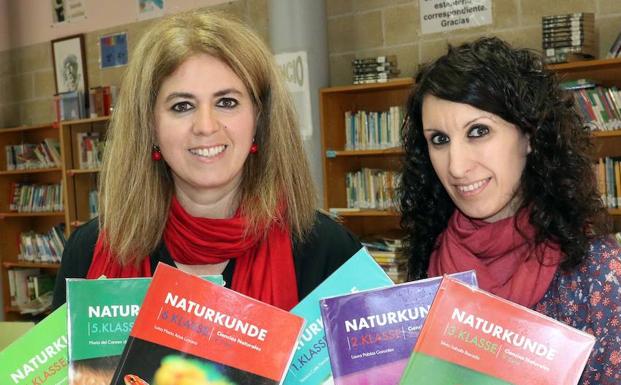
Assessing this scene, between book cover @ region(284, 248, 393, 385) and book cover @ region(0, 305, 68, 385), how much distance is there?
34 centimetres

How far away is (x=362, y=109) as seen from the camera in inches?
185

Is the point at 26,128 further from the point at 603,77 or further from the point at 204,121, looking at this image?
the point at 204,121

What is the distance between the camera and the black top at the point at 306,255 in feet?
5.03

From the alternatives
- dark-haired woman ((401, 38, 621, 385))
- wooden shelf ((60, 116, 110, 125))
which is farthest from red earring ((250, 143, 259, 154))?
wooden shelf ((60, 116, 110, 125))

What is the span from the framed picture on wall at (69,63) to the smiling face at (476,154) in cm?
547

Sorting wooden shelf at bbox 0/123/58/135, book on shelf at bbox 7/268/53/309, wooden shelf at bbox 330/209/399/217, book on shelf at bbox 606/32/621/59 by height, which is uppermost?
book on shelf at bbox 606/32/621/59

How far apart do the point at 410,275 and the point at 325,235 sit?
275 millimetres

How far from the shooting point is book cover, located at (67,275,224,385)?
3.16 ft

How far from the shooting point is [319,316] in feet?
3.27

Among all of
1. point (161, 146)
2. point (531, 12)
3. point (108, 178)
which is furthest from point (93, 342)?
point (531, 12)

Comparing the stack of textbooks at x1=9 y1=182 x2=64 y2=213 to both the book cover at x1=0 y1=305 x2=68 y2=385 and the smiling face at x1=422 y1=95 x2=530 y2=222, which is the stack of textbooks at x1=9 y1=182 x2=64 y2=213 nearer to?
the smiling face at x1=422 y1=95 x2=530 y2=222

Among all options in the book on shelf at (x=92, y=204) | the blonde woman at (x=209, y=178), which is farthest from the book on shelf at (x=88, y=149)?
the blonde woman at (x=209, y=178)

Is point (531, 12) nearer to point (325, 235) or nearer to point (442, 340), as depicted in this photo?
point (325, 235)

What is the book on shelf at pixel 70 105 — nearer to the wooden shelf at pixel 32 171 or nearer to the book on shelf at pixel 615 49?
the wooden shelf at pixel 32 171
